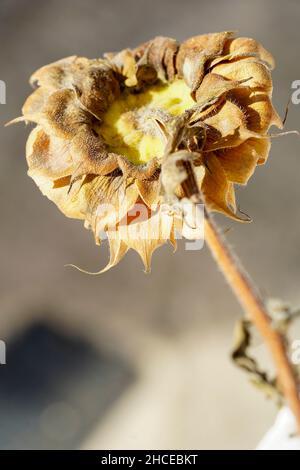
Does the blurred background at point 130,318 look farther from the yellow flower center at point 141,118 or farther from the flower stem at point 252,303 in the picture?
the flower stem at point 252,303

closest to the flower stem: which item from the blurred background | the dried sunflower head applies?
the dried sunflower head

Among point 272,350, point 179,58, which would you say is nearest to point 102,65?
point 179,58

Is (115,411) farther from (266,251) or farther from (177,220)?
(177,220)

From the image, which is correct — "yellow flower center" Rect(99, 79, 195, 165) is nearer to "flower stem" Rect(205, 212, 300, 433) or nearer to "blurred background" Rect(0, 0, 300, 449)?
"flower stem" Rect(205, 212, 300, 433)

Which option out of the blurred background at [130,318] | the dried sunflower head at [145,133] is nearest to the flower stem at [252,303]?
the dried sunflower head at [145,133]

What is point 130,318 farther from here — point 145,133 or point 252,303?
point 252,303

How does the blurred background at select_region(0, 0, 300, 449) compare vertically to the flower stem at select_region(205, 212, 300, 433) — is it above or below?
below
